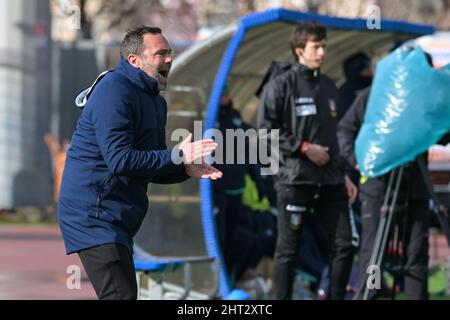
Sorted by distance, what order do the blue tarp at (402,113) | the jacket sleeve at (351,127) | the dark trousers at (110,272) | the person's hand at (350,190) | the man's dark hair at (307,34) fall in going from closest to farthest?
the dark trousers at (110,272) < the blue tarp at (402,113) < the man's dark hair at (307,34) < the person's hand at (350,190) < the jacket sleeve at (351,127)

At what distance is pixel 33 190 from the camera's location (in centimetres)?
2236

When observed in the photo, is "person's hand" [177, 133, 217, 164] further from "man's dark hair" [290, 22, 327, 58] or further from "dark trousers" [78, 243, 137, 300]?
"man's dark hair" [290, 22, 327, 58]

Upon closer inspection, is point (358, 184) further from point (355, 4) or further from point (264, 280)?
point (355, 4)

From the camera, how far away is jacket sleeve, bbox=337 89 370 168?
940 centimetres

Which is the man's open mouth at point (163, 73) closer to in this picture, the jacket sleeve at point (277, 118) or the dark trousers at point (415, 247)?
the jacket sleeve at point (277, 118)

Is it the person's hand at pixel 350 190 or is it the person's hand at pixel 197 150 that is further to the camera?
the person's hand at pixel 350 190

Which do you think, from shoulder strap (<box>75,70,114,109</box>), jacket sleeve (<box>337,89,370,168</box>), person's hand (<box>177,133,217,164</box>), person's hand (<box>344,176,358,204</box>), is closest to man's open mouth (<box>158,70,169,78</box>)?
shoulder strap (<box>75,70,114,109</box>)

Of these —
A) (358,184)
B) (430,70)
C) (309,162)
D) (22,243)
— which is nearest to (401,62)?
(430,70)

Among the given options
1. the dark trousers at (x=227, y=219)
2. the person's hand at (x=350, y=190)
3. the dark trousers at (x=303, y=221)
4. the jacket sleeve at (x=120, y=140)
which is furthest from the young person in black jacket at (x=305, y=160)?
the jacket sleeve at (x=120, y=140)

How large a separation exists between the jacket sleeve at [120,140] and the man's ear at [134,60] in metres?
0.29

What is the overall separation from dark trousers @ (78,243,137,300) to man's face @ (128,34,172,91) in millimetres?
837

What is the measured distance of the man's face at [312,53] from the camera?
880 centimetres

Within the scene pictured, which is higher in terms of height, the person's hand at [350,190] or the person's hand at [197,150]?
the person's hand at [197,150]

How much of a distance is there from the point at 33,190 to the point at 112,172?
17.0m
